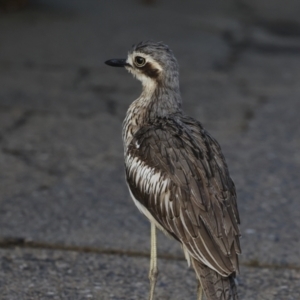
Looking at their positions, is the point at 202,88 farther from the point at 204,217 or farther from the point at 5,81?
the point at 204,217

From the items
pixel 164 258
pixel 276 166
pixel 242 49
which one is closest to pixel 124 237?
pixel 164 258

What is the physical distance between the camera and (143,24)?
40.1ft

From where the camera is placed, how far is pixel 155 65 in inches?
209

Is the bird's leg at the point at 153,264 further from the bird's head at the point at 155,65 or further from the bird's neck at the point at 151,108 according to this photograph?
the bird's head at the point at 155,65

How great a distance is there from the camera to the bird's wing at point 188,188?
4387 mm

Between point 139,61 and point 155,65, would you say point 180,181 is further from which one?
point 139,61

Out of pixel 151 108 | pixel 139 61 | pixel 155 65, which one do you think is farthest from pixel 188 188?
pixel 139 61

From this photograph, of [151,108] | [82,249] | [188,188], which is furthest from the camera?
[82,249]

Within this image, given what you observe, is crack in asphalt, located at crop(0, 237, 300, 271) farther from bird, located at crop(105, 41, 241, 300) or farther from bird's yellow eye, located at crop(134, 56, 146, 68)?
bird's yellow eye, located at crop(134, 56, 146, 68)

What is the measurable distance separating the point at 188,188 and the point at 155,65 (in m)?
1.07

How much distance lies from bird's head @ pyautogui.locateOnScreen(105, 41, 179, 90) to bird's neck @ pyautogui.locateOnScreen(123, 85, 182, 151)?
0.14ft

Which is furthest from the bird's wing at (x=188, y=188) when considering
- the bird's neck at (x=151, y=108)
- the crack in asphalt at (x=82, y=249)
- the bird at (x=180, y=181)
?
the crack in asphalt at (x=82, y=249)

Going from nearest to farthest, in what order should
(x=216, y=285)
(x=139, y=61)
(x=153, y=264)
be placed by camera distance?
(x=216, y=285)
(x=153, y=264)
(x=139, y=61)

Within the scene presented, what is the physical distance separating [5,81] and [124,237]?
4.06 meters
